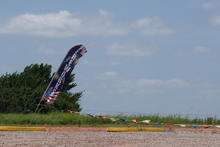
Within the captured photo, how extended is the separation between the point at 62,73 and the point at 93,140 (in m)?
9.93

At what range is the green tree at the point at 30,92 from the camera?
25991 millimetres

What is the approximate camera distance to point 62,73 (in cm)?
2595

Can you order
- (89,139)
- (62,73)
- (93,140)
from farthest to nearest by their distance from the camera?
1. (62,73)
2. (89,139)
3. (93,140)

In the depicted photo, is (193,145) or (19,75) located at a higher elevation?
(19,75)

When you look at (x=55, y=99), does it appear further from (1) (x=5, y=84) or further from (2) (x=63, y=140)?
(2) (x=63, y=140)

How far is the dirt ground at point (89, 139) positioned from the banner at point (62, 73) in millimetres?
5216

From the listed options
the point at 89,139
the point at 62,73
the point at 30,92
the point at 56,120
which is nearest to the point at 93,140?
the point at 89,139

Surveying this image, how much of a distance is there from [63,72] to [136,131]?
6.59 meters

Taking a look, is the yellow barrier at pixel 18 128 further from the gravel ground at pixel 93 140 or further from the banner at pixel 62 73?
the banner at pixel 62 73

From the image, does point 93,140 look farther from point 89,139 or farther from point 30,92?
point 30,92

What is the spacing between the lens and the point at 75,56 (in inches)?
1035

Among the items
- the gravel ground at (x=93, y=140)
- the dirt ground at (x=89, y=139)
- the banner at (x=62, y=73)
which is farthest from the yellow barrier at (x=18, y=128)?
the banner at (x=62, y=73)

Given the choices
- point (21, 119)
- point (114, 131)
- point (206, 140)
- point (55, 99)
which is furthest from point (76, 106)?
point (206, 140)

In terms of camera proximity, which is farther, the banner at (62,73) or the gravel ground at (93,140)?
the banner at (62,73)
